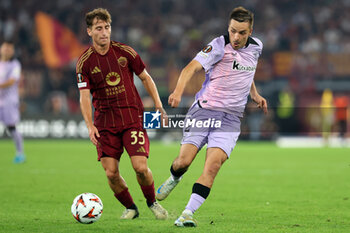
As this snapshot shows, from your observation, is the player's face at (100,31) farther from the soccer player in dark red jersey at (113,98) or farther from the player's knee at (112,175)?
the player's knee at (112,175)

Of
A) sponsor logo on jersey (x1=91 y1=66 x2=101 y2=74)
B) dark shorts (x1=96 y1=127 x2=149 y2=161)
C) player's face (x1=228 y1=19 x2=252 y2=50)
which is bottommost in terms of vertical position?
dark shorts (x1=96 y1=127 x2=149 y2=161)

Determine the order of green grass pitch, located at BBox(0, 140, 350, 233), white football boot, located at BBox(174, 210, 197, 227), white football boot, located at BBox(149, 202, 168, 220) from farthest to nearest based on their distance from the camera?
white football boot, located at BBox(149, 202, 168, 220), green grass pitch, located at BBox(0, 140, 350, 233), white football boot, located at BBox(174, 210, 197, 227)

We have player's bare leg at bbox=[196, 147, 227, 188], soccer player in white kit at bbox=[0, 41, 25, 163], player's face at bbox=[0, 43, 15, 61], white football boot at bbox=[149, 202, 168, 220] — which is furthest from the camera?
soccer player in white kit at bbox=[0, 41, 25, 163]

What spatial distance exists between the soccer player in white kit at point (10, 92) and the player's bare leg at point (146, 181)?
7.17m

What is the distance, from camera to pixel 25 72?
25.1 m

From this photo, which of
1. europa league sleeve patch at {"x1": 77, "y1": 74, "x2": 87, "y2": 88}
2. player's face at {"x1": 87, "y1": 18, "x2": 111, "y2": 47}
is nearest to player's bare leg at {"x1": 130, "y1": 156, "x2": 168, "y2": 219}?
europa league sleeve patch at {"x1": 77, "y1": 74, "x2": 87, "y2": 88}

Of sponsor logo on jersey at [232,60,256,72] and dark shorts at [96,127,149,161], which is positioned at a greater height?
sponsor logo on jersey at [232,60,256,72]

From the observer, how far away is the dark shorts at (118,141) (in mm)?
6207

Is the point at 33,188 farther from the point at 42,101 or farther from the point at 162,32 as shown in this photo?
the point at 162,32

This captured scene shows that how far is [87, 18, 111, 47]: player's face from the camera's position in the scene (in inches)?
237

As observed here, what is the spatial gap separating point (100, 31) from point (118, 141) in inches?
43.2

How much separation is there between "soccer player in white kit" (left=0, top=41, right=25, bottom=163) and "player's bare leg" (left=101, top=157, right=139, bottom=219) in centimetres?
705

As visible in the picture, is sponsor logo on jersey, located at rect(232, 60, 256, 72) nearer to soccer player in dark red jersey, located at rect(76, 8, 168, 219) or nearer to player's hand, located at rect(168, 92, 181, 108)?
soccer player in dark red jersey, located at rect(76, 8, 168, 219)

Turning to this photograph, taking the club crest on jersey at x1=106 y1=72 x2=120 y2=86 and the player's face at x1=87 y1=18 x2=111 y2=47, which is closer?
the player's face at x1=87 y1=18 x2=111 y2=47
